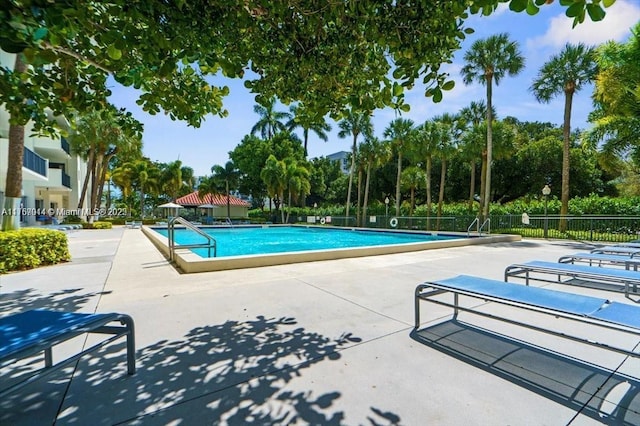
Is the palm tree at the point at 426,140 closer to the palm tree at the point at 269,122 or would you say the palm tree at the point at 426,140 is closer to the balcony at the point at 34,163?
the palm tree at the point at 269,122

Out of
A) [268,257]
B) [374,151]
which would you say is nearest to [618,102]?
[268,257]

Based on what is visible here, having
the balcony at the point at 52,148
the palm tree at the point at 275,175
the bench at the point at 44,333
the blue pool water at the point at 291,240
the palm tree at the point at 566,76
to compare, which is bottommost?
the blue pool water at the point at 291,240

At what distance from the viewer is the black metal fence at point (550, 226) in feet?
48.3

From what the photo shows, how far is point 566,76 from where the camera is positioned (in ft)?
56.7

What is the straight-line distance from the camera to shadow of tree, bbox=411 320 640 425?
227 centimetres

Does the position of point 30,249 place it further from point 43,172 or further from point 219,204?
point 219,204

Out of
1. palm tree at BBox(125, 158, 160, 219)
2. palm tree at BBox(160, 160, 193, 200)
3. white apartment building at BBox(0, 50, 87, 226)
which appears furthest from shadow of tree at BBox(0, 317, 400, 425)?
palm tree at BBox(160, 160, 193, 200)

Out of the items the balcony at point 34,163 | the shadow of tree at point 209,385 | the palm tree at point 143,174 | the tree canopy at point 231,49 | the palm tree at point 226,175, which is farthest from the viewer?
the palm tree at point 226,175

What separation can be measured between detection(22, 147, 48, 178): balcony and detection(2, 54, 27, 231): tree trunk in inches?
393

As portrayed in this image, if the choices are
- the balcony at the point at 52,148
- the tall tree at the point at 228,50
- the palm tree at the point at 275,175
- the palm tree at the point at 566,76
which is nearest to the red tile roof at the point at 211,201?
the palm tree at the point at 275,175

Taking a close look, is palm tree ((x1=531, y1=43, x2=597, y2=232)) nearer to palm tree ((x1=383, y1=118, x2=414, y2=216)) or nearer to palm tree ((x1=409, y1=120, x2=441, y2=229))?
palm tree ((x1=409, y1=120, x2=441, y2=229))

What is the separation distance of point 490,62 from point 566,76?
4.04m

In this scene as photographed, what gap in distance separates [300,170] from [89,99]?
92.6 feet

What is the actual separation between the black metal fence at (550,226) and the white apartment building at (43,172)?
21779mm
